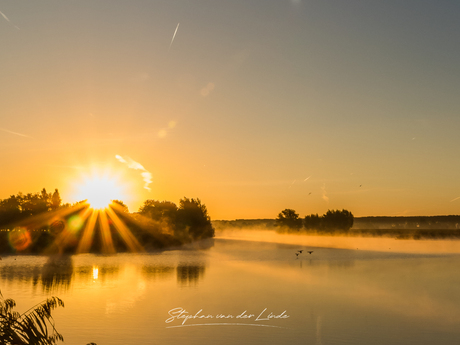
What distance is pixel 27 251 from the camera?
10644cm

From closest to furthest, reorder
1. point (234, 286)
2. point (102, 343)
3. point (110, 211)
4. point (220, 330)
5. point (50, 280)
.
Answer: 1. point (102, 343)
2. point (220, 330)
3. point (234, 286)
4. point (50, 280)
5. point (110, 211)

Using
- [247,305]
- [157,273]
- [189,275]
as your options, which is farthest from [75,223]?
[247,305]

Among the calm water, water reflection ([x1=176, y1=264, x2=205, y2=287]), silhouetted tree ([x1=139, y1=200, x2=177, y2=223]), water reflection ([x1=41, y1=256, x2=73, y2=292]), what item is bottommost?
the calm water

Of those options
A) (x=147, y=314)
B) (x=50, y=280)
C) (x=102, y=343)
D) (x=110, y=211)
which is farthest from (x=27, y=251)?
(x=102, y=343)

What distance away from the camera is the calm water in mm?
27547

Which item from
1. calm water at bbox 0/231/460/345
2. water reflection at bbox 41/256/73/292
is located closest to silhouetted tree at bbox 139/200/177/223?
water reflection at bbox 41/256/73/292

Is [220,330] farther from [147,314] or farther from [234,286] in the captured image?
[234,286]

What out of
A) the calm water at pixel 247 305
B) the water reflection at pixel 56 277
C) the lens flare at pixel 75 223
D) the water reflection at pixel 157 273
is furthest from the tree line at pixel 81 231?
the calm water at pixel 247 305

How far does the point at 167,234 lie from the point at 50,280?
88.4 m

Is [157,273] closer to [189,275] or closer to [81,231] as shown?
[189,275]

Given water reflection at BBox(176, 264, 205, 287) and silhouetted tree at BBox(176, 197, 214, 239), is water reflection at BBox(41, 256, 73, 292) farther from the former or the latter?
silhouetted tree at BBox(176, 197, 214, 239)

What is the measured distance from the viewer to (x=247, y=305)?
121 ft

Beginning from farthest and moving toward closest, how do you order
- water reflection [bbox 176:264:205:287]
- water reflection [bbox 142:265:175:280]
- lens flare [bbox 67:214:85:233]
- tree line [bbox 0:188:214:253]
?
lens flare [bbox 67:214:85:233]
tree line [bbox 0:188:214:253]
water reflection [bbox 142:265:175:280]
water reflection [bbox 176:264:205:287]

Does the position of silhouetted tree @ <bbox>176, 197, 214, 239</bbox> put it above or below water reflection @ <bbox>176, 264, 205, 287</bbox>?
above
